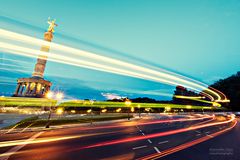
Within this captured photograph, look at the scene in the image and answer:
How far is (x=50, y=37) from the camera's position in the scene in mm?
68500

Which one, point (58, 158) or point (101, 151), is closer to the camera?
point (58, 158)

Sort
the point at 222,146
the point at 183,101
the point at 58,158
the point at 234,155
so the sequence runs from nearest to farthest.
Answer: the point at 58,158 → the point at 234,155 → the point at 222,146 → the point at 183,101

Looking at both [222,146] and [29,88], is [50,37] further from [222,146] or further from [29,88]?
[222,146]

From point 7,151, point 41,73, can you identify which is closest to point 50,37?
point 41,73

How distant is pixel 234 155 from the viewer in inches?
353

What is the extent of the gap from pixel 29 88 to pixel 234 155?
223 feet

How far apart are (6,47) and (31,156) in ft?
47.4

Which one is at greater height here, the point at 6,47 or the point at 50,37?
the point at 50,37

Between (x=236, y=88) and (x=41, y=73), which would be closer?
(x=41, y=73)

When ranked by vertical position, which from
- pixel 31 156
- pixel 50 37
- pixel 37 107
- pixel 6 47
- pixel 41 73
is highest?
pixel 50 37

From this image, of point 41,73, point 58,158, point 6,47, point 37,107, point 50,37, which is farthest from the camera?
point 50,37

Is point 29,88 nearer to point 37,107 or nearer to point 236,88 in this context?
point 37,107

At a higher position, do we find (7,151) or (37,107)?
(37,107)

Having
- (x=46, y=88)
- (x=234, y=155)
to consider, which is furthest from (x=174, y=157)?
(x=46, y=88)
